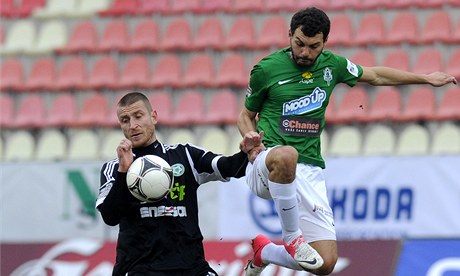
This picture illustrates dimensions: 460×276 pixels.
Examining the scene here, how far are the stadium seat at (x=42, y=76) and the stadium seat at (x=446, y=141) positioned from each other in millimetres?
5971

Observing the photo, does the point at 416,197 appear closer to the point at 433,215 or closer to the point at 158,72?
the point at 433,215

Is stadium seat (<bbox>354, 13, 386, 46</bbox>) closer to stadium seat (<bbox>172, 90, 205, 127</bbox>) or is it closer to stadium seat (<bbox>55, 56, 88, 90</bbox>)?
stadium seat (<bbox>172, 90, 205, 127</bbox>)

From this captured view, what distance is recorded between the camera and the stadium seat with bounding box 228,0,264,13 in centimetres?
1592

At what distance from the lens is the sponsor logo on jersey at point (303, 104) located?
7.31 m

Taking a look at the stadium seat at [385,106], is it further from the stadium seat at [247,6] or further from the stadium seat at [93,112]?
the stadium seat at [93,112]

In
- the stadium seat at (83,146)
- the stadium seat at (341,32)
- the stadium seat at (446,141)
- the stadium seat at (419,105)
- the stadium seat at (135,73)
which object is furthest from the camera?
the stadium seat at (135,73)

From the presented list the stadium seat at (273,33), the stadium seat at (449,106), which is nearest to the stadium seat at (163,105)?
the stadium seat at (273,33)

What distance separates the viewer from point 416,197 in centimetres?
1126

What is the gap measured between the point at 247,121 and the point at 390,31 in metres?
8.07

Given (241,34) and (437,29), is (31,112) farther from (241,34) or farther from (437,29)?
(437,29)

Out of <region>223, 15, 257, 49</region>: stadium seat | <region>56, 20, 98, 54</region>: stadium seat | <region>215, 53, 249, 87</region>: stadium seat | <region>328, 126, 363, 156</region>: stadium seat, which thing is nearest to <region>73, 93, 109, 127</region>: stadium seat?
<region>56, 20, 98, 54</region>: stadium seat

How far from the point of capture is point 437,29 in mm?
14891

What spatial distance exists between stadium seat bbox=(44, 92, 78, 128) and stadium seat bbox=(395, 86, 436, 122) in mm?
4708

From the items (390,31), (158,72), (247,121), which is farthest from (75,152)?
(247,121)
